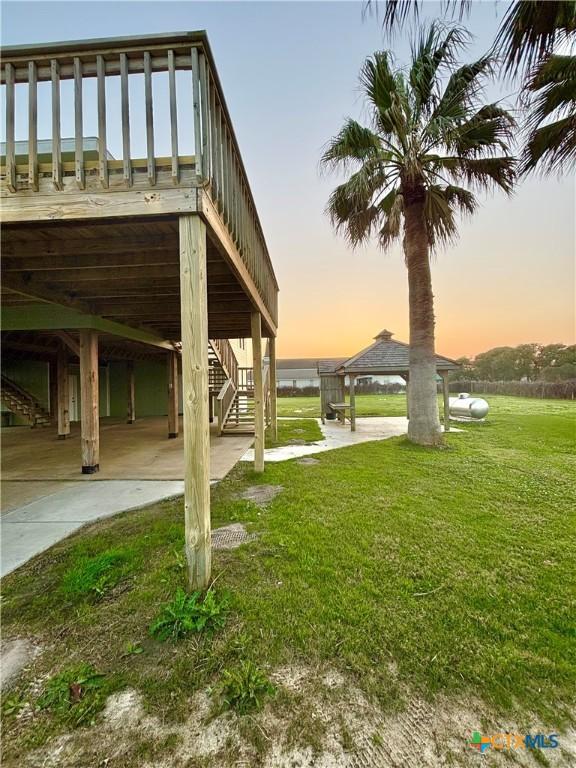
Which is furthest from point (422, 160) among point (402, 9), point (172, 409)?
point (172, 409)

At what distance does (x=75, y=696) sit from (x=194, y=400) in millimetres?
1604

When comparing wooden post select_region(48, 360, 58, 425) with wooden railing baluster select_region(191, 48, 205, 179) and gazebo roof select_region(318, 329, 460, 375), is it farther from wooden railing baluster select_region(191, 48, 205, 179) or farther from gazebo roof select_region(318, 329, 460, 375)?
wooden railing baluster select_region(191, 48, 205, 179)

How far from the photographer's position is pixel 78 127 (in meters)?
2.25

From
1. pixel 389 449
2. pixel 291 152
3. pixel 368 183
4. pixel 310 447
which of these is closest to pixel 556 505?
pixel 389 449

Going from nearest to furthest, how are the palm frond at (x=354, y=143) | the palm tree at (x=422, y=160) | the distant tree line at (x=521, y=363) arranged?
the palm tree at (x=422, y=160), the palm frond at (x=354, y=143), the distant tree line at (x=521, y=363)

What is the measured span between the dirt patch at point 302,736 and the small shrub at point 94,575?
0.99 m

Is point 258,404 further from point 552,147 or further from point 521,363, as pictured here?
point 521,363

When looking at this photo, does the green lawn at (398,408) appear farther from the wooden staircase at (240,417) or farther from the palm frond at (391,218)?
the palm frond at (391,218)

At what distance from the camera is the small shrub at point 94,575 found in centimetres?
233

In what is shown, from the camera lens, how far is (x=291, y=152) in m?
10.7

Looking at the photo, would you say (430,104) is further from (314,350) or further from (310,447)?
(314,350)

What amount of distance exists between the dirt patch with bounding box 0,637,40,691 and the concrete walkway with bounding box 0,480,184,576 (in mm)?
891

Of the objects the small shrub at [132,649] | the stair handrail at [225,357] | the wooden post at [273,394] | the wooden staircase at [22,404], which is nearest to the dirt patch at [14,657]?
the small shrub at [132,649]

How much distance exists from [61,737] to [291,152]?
42.7ft
